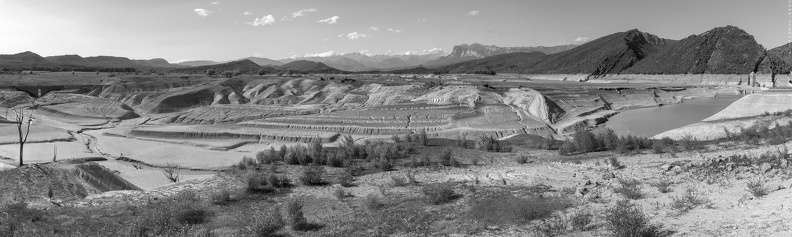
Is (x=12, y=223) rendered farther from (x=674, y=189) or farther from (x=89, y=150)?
(x=89, y=150)

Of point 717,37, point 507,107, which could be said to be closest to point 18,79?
point 507,107

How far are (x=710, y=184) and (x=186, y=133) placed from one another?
32.9 metres

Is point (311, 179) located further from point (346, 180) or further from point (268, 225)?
point (268, 225)

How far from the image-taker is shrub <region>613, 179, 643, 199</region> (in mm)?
9820

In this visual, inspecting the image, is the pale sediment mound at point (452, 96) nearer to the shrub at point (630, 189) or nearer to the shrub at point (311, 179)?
the shrub at point (311, 179)

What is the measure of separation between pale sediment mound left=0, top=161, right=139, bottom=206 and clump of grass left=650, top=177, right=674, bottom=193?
14.6 metres

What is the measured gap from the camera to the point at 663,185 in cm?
1045

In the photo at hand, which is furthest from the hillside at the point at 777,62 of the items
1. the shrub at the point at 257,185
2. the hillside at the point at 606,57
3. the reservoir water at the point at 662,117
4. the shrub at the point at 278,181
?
the shrub at the point at 257,185

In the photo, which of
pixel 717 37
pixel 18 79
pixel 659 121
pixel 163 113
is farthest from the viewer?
pixel 717 37

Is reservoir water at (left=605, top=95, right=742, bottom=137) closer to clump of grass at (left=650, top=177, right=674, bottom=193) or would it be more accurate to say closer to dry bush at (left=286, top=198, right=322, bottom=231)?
clump of grass at (left=650, top=177, right=674, bottom=193)

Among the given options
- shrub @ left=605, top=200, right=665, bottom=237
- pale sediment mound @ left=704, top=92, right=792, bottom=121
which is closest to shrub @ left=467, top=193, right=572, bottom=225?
shrub @ left=605, top=200, right=665, bottom=237

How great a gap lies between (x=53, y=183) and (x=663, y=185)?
53.7 feet

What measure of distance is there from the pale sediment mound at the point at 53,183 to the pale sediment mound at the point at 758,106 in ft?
120

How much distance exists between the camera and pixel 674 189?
1030 cm
